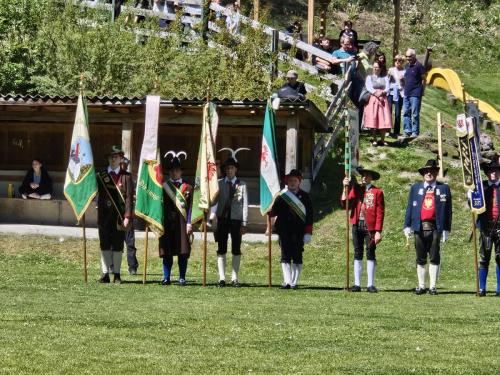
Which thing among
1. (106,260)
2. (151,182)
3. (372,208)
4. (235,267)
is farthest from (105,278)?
(372,208)

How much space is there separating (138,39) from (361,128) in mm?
6703

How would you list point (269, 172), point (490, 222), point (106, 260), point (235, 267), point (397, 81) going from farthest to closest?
point (397, 81) → point (269, 172) → point (235, 267) → point (106, 260) → point (490, 222)

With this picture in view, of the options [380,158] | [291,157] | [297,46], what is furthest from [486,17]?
[291,157]

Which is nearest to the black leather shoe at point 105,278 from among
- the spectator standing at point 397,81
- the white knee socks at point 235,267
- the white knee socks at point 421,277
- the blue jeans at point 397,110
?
the white knee socks at point 235,267

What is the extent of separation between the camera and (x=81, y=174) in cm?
2008

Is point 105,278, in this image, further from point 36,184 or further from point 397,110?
point 397,110

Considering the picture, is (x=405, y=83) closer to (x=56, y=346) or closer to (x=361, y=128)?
(x=361, y=128)

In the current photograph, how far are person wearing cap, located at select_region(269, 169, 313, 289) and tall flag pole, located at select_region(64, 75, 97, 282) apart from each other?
282cm

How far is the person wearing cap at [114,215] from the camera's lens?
1956 cm

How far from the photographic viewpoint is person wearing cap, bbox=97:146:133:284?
19.6 meters

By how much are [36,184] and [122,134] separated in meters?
2.15

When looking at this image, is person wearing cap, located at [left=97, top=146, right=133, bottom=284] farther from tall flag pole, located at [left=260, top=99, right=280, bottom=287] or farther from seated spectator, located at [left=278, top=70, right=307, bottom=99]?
seated spectator, located at [left=278, top=70, right=307, bottom=99]

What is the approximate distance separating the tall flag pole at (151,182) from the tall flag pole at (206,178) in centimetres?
Result: 56

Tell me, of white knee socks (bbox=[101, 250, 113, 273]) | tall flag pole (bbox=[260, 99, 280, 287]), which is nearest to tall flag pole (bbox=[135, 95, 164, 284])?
white knee socks (bbox=[101, 250, 113, 273])
